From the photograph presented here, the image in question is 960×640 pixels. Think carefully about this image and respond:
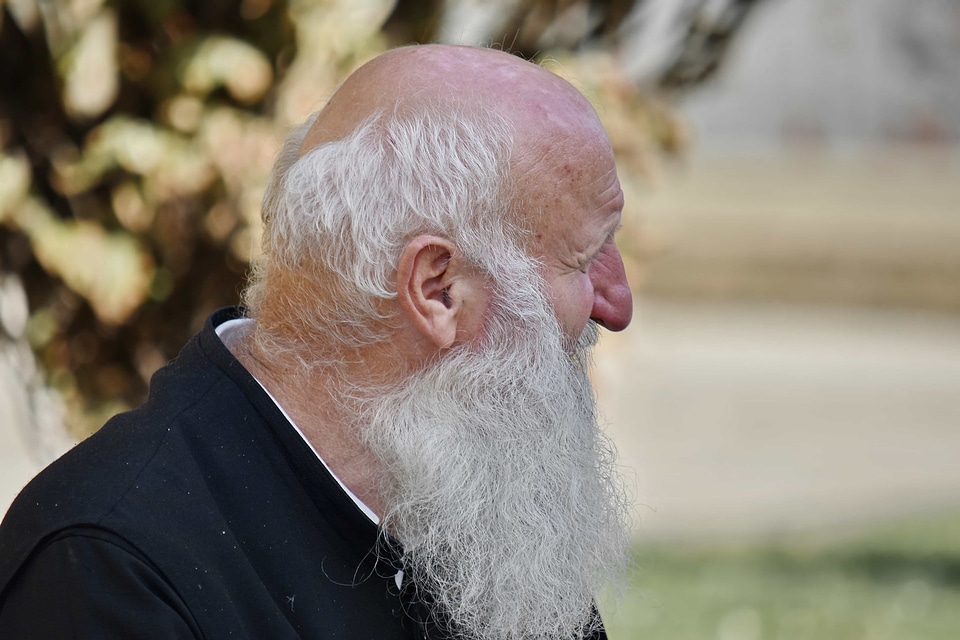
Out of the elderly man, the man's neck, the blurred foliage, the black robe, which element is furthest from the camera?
the blurred foliage

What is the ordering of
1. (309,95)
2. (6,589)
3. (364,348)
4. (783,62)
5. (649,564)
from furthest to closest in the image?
(783,62) → (649,564) → (309,95) → (364,348) → (6,589)

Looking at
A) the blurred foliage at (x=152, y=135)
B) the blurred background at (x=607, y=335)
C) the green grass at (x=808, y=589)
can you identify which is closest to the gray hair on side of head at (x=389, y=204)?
the blurred background at (x=607, y=335)

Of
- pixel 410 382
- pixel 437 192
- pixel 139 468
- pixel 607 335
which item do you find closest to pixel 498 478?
pixel 410 382

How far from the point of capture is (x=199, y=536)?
1555 mm

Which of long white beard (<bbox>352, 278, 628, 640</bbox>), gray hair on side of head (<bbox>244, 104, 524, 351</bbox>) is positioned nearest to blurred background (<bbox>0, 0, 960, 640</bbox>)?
long white beard (<bbox>352, 278, 628, 640</bbox>)

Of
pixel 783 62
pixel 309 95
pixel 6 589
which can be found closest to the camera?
pixel 6 589

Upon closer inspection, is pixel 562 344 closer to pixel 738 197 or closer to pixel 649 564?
pixel 649 564

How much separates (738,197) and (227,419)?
13250 mm

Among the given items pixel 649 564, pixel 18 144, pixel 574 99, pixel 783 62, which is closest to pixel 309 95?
pixel 18 144

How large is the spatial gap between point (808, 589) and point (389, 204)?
449cm

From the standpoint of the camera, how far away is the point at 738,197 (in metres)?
14.3

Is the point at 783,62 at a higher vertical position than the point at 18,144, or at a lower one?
lower

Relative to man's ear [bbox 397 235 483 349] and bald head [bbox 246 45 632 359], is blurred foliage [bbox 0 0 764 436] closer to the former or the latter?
bald head [bbox 246 45 632 359]

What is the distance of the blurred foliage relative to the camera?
3443mm
